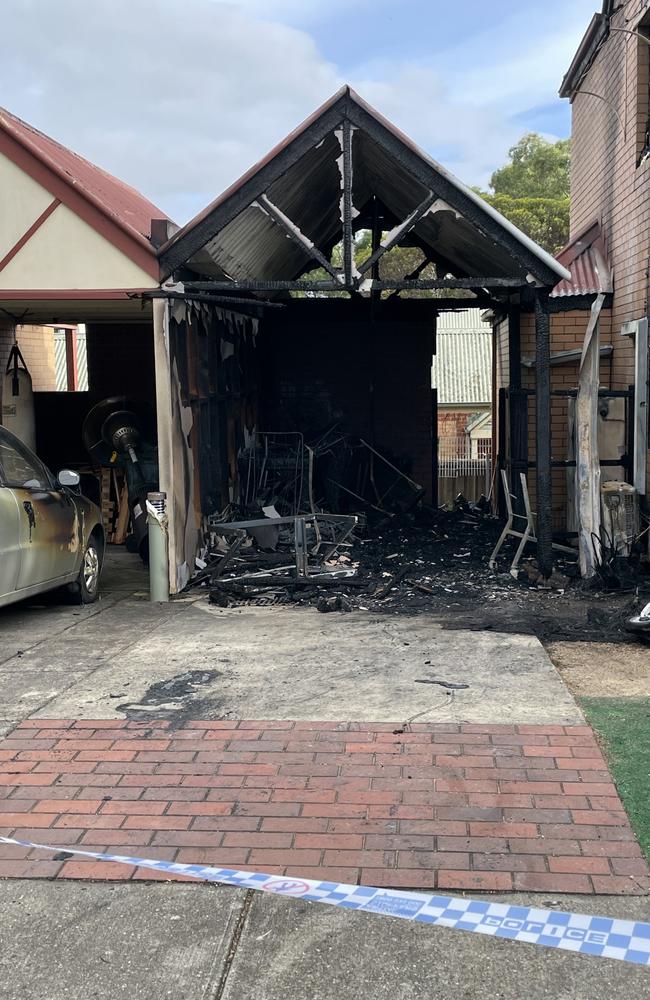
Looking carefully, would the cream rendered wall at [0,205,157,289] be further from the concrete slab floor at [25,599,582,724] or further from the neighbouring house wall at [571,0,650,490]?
the neighbouring house wall at [571,0,650,490]

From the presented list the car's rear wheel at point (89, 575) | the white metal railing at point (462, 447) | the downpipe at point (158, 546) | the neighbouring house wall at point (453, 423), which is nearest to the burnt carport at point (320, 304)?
the downpipe at point (158, 546)

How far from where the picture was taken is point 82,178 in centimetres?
948

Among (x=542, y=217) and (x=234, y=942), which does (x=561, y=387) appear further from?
(x=542, y=217)

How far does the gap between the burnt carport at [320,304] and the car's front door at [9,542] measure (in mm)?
1744

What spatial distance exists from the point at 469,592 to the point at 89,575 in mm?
3634

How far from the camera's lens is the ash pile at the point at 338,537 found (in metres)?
8.70

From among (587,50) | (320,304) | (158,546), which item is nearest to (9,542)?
(158,546)

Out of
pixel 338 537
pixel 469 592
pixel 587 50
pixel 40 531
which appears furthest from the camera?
pixel 587 50

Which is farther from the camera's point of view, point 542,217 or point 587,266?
point 542,217

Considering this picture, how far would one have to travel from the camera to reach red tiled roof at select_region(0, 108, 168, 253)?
859 centimetres

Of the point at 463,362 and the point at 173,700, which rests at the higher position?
the point at 463,362

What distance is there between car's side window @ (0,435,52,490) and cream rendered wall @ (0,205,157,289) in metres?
1.72

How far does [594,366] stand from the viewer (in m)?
8.84

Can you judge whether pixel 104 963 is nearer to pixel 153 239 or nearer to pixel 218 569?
pixel 218 569
